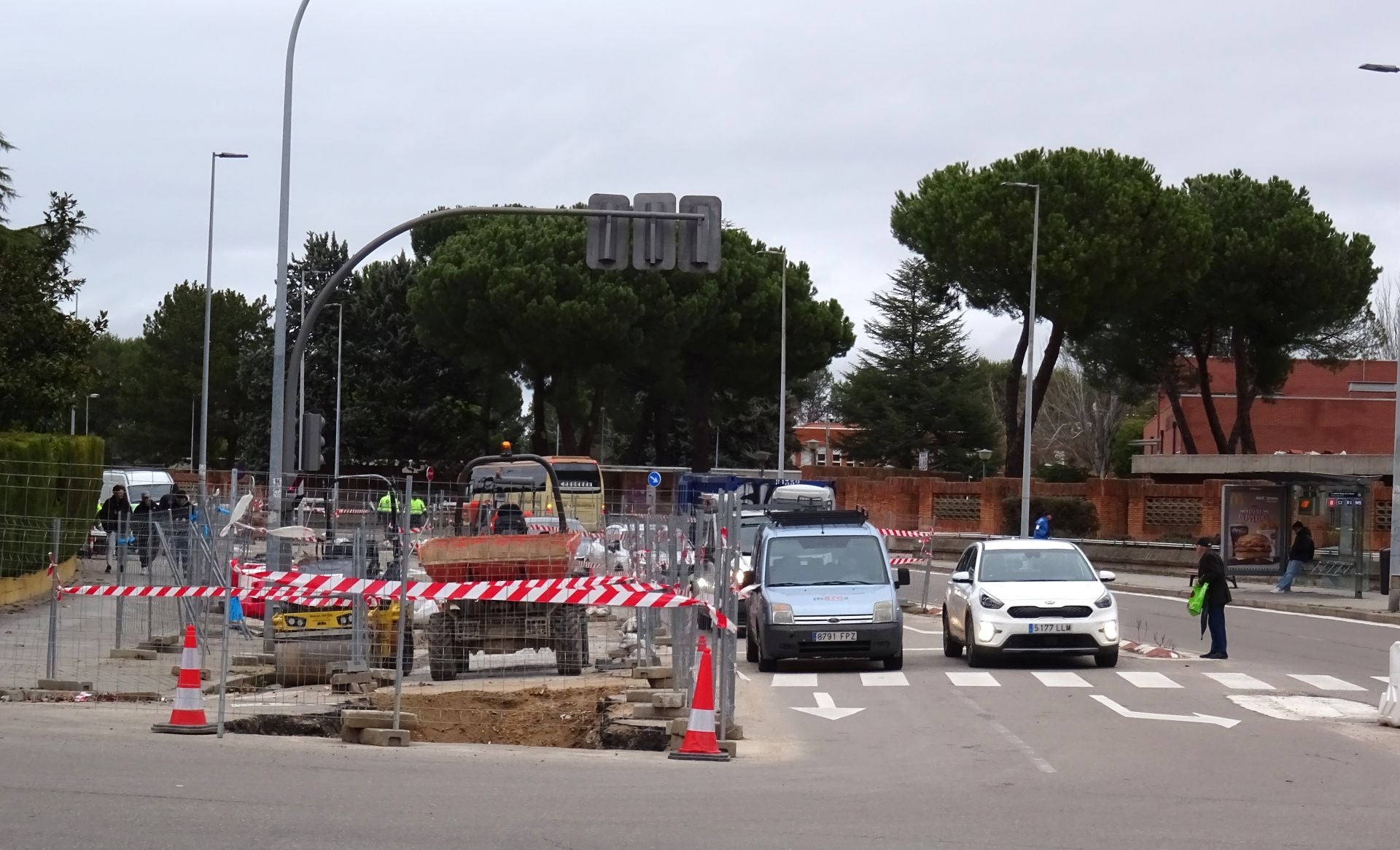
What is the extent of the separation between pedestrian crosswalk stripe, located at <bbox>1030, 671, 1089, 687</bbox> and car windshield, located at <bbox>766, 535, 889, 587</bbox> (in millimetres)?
2251

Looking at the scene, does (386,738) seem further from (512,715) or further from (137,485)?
(137,485)

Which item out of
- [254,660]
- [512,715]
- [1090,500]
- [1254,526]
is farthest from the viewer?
[1090,500]

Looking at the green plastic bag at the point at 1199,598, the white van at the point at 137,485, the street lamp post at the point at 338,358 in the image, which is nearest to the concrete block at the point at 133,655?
the green plastic bag at the point at 1199,598

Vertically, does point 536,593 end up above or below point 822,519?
below

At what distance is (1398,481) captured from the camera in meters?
29.8

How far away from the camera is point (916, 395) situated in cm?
8438

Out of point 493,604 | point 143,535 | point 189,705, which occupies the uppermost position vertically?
point 143,535

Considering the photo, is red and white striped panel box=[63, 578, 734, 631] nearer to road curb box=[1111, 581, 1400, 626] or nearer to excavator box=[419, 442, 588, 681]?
excavator box=[419, 442, 588, 681]

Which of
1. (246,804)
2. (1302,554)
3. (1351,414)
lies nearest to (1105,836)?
(246,804)

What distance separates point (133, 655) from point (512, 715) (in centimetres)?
609

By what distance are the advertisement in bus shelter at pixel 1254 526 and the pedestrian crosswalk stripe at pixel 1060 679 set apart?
21.5 m

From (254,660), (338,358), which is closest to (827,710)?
(254,660)

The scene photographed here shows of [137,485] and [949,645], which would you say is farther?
[137,485]

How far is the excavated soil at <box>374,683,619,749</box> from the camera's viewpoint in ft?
43.8
